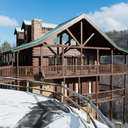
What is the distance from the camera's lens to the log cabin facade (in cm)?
1229

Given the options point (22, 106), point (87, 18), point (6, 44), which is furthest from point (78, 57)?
point (6, 44)

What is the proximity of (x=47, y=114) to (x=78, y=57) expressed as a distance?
1378cm

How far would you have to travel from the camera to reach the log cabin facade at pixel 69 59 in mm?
12285

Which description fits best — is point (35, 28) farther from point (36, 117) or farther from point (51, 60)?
point (36, 117)

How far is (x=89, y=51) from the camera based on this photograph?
19.2 m

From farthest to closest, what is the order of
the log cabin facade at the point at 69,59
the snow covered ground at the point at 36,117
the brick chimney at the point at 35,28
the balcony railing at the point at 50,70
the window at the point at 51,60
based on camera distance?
1. the brick chimney at the point at 35,28
2. the window at the point at 51,60
3. the log cabin facade at the point at 69,59
4. the balcony railing at the point at 50,70
5. the snow covered ground at the point at 36,117

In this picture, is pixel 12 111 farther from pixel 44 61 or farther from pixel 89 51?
pixel 89 51

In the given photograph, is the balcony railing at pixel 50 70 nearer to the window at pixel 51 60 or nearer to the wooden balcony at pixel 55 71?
the wooden balcony at pixel 55 71

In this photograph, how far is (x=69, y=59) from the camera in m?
18.0

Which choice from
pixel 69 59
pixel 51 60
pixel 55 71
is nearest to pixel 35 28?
pixel 51 60

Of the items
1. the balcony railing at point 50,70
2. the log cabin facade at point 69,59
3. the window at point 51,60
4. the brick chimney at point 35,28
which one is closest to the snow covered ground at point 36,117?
the balcony railing at point 50,70

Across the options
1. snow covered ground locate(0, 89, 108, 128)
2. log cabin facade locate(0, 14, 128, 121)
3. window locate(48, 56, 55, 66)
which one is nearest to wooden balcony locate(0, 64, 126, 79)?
log cabin facade locate(0, 14, 128, 121)

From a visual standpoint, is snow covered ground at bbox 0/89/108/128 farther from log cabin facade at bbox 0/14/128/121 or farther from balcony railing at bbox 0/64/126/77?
log cabin facade at bbox 0/14/128/121

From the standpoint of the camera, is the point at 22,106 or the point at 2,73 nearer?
the point at 22,106
